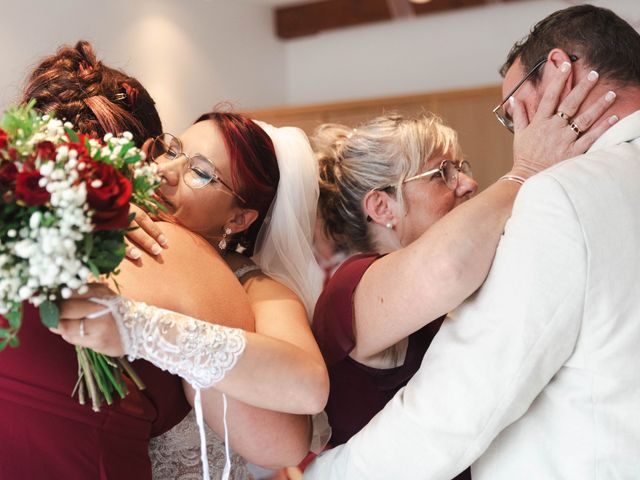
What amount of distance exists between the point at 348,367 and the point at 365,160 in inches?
24.1

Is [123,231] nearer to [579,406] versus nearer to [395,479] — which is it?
[395,479]

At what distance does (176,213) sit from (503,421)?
3.06 ft

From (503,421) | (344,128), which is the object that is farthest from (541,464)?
(344,128)

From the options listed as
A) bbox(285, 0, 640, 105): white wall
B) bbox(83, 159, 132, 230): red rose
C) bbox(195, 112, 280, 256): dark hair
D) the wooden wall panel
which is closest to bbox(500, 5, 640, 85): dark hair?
bbox(195, 112, 280, 256): dark hair

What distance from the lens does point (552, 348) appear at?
1.46 metres

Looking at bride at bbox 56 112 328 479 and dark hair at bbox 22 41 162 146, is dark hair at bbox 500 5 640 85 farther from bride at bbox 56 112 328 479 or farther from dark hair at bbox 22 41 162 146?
dark hair at bbox 22 41 162 146

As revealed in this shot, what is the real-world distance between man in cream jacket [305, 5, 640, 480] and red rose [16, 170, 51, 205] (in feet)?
2.60

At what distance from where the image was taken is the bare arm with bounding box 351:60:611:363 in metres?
1.53

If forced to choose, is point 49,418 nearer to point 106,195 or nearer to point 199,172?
point 106,195

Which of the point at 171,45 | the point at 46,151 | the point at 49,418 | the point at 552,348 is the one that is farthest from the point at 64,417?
the point at 171,45

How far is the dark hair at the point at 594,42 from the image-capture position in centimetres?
166

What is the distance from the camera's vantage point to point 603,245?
1.42 metres

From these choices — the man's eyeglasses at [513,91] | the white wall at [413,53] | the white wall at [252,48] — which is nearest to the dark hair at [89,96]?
the man's eyeglasses at [513,91]

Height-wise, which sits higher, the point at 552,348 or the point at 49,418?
the point at 552,348
